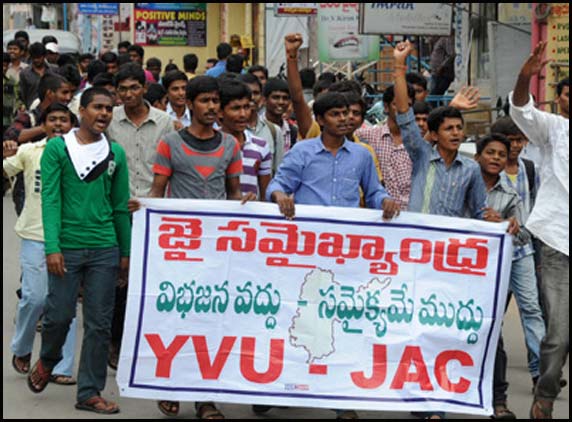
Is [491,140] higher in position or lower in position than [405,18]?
lower

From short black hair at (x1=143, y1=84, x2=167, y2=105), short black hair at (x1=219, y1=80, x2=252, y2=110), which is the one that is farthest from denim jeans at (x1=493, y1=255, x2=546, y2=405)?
short black hair at (x1=143, y1=84, x2=167, y2=105)

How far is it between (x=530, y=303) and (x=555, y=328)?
984mm

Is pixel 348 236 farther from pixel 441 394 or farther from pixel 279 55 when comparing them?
pixel 279 55

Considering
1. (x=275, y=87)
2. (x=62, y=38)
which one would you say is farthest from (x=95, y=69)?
(x=62, y=38)

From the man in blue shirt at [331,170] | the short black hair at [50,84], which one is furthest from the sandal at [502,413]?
the short black hair at [50,84]

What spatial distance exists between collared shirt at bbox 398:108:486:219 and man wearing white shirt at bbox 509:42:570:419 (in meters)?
0.51

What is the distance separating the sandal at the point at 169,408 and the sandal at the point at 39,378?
68 centimetres

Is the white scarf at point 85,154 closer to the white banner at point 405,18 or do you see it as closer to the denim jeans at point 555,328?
the denim jeans at point 555,328

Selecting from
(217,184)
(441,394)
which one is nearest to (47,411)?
(217,184)

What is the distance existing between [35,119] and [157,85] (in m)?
1.52

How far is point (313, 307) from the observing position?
21.1ft

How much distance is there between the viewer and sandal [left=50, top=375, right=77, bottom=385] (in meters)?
7.51

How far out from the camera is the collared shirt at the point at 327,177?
6.64m

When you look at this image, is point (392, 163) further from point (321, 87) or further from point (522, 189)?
point (321, 87)
